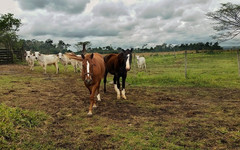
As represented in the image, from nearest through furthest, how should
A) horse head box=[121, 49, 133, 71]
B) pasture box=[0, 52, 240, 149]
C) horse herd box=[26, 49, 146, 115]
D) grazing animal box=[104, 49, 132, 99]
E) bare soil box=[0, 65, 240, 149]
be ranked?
pasture box=[0, 52, 240, 149] → bare soil box=[0, 65, 240, 149] → horse herd box=[26, 49, 146, 115] → horse head box=[121, 49, 133, 71] → grazing animal box=[104, 49, 132, 99]

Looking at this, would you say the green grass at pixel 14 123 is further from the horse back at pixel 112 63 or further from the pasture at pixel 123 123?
the horse back at pixel 112 63

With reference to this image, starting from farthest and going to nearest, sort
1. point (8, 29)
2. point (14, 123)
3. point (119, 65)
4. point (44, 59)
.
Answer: point (8, 29), point (44, 59), point (119, 65), point (14, 123)

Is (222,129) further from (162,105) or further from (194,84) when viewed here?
(194,84)

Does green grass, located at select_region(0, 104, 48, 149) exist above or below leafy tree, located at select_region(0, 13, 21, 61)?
below

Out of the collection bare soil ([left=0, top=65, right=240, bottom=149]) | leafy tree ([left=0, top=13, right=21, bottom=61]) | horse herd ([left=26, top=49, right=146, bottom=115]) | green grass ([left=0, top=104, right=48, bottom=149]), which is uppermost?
leafy tree ([left=0, top=13, right=21, bottom=61])

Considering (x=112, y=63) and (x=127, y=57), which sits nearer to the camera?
(x=127, y=57)

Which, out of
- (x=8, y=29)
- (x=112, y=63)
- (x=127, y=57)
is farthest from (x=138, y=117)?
(x=8, y=29)

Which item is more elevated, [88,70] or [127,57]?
[127,57]

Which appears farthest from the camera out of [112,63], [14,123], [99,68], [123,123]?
[112,63]

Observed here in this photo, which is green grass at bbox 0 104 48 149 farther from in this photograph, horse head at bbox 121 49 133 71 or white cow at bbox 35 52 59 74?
white cow at bbox 35 52 59 74

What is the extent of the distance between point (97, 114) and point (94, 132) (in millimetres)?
→ 1382

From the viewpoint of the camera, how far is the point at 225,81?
11.6 m

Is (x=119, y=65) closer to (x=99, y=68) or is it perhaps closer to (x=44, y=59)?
(x=99, y=68)

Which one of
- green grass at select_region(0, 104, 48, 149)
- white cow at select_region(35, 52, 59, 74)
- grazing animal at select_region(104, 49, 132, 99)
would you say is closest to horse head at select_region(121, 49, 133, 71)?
grazing animal at select_region(104, 49, 132, 99)
